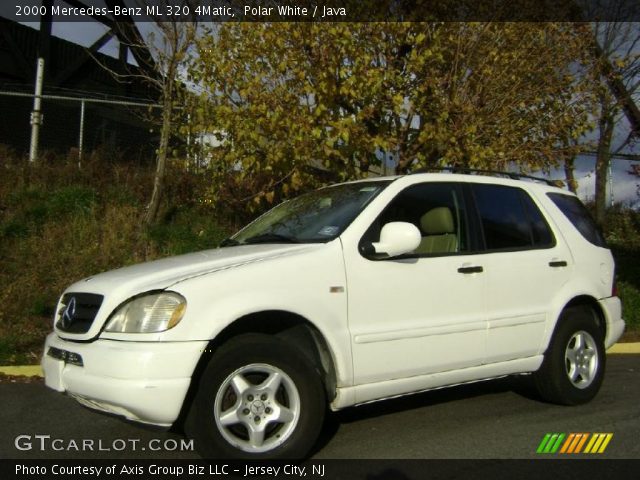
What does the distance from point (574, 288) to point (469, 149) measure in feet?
11.1

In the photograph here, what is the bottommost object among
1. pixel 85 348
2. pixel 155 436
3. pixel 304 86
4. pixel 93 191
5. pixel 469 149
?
pixel 155 436

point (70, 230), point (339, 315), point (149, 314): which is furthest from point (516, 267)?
point (70, 230)

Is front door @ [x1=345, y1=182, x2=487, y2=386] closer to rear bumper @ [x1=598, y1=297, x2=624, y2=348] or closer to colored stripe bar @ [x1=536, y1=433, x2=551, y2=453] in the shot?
colored stripe bar @ [x1=536, y1=433, x2=551, y2=453]

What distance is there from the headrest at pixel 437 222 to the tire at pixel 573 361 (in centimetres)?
126

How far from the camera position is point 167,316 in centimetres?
359

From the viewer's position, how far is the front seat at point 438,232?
4887 millimetres

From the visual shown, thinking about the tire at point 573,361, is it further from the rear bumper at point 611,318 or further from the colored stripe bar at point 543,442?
the colored stripe bar at point 543,442

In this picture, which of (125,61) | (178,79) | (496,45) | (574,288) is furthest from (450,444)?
(125,61)

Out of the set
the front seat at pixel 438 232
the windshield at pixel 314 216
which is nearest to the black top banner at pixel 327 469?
the windshield at pixel 314 216

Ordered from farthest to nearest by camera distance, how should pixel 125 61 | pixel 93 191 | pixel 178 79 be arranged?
pixel 125 61 < pixel 93 191 < pixel 178 79

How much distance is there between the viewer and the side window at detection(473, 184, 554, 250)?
509 cm

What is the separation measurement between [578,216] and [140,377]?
13.7 feet

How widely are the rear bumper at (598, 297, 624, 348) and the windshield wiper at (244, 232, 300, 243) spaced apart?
286cm

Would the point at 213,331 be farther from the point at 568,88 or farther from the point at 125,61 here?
the point at 125,61
